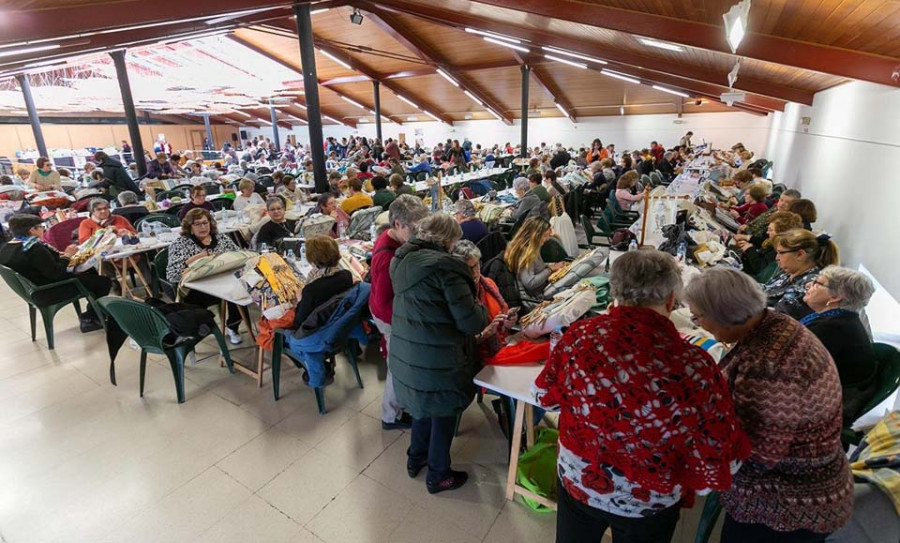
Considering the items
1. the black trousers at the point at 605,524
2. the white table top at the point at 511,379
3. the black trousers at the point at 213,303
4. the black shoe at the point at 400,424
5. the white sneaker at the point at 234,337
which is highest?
the white table top at the point at 511,379

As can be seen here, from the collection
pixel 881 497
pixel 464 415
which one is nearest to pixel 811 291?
pixel 881 497

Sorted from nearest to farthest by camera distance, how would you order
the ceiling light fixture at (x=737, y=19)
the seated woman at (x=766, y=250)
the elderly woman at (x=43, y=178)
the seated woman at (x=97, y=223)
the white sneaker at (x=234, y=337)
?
1. the ceiling light fixture at (x=737, y=19)
2. the seated woman at (x=766, y=250)
3. the white sneaker at (x=234, y=337)
4. the seated woman at (x=97, y=223)
5. the elderly woman at (x=43, y=178)

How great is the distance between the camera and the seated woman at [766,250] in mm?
2723

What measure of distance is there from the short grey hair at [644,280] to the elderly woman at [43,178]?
9599mm

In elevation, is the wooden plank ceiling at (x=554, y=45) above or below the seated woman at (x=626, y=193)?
above

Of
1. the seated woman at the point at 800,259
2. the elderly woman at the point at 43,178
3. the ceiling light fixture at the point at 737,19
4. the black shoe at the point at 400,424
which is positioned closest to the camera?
the seated woman at the point at 800,259

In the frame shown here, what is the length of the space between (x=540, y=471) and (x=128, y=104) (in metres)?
10.1

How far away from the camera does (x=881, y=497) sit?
122cm

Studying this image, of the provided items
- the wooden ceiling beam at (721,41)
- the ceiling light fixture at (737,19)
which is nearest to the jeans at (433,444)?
the ceiling light fixture at (737,19)

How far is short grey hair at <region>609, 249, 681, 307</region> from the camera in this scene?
1.04 metres

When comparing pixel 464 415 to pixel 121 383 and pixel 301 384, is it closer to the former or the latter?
pixel 301 384

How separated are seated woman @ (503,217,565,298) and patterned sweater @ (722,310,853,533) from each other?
1.71 meters

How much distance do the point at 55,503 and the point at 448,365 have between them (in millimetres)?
2055

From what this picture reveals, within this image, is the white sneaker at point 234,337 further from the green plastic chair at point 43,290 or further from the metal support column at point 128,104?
the metal support column at point 128,104
